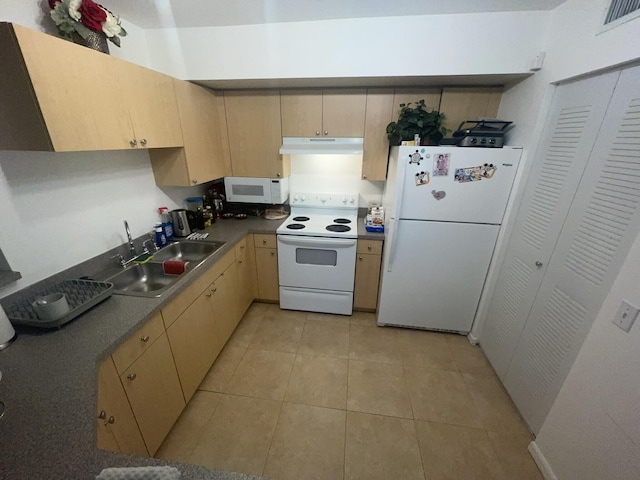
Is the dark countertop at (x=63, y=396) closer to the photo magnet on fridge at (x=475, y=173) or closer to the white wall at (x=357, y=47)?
the white wall at (x=357, y=47)

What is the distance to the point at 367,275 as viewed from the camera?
244 cm

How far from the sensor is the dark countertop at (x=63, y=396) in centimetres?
65

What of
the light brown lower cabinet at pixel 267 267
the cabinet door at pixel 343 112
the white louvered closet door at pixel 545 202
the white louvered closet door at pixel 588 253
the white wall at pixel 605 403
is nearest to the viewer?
the white wall at pixel 605 403

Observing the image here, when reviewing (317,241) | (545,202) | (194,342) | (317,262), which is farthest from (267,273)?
(545,202)

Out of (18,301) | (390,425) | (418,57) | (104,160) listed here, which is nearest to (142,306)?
(18,301)

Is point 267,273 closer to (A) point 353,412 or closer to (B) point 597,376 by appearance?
(A) point 353,412

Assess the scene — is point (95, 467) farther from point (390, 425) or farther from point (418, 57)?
point (418, 57)

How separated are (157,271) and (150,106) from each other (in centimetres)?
111

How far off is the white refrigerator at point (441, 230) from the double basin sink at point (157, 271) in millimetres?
1529

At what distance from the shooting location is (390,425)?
1.62 m

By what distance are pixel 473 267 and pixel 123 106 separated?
267cm

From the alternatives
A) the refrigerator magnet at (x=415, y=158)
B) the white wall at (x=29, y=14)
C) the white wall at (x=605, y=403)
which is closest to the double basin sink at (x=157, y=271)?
the white wall at (x=29, y=14)

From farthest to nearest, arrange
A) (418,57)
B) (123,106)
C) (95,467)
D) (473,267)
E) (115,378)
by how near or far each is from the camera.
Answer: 1. (473,267)
2. (418,57)
3. (123,106)
4. (115,378)
5. (95,467)

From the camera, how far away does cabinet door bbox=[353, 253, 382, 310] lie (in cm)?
237
